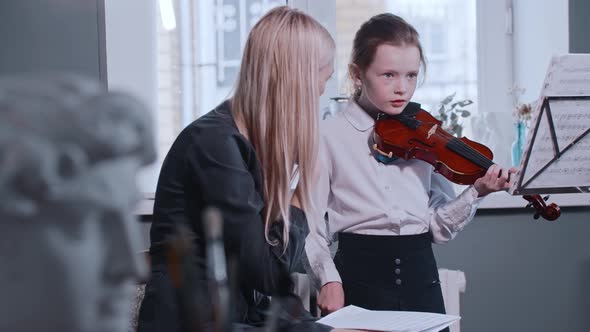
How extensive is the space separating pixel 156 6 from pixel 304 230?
195 cm

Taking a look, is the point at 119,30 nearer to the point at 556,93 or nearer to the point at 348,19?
the point at 348,19

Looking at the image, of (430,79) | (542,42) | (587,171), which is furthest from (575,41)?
(587,171)

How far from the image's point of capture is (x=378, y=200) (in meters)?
1.92

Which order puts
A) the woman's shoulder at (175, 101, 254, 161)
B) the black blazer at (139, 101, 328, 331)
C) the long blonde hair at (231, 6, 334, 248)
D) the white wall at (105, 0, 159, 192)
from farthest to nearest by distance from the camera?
the white wall at (105, 0, 159, 192) < the long blonde hair at (231, 6, 334, 248) < the woman's shoulder at (175, 101, 254, 161) < the black blazer at (139, 101, 328, 331)

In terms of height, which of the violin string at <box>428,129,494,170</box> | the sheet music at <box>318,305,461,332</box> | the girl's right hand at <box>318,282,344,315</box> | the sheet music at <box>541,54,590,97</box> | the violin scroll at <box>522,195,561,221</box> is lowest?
the girl's right hand at <box>318,282,344,315</box>

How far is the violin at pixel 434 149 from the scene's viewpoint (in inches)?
75.2

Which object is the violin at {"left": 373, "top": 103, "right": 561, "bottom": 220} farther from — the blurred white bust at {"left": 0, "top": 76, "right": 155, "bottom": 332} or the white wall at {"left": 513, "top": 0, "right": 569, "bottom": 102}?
the blurred white bust at {"left": 0, "top": 76, "right": 155, "bottom": 332}

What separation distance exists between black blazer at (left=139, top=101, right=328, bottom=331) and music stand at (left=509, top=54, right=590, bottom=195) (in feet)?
2.36

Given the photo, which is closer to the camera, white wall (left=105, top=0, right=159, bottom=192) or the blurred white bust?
the blurred white bust

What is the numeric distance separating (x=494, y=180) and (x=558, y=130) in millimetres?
180

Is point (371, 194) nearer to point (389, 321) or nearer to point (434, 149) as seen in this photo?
point (434, 149)

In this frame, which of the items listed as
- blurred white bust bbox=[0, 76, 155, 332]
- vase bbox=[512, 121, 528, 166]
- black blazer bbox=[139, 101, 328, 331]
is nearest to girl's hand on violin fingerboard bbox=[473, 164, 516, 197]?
black blazer bbox=[139, 101, 328, 331]

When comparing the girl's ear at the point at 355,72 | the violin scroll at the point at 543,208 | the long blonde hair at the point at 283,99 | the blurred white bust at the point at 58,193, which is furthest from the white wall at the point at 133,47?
the blurred white bust at the point at 58,193

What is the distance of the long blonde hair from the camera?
1302 mm
